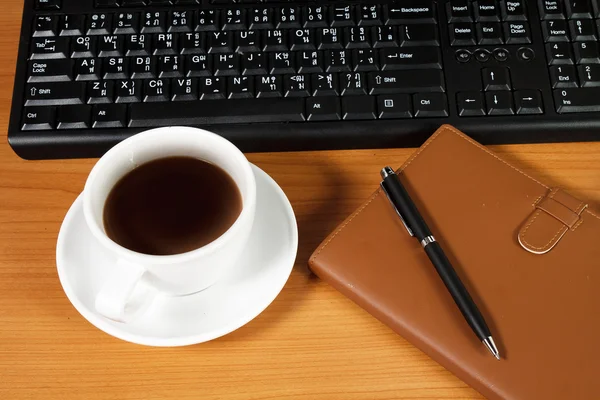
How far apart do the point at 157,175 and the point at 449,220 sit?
221 millimetres

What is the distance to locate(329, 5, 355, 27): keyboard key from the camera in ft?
1.88

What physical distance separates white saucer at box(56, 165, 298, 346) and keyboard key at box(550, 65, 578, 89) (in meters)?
0.25

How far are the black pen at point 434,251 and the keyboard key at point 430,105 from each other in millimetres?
72

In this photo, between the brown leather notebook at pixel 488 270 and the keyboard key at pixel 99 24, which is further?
the keyboard key at pixel 99 24

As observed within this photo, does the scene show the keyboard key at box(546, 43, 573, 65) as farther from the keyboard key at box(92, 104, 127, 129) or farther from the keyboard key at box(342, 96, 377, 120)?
the keyboard key at box(92, 104, 127, 129)

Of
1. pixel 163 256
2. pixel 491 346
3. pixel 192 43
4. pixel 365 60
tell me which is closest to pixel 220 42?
pixel 192 43

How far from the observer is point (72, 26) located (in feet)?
1.88

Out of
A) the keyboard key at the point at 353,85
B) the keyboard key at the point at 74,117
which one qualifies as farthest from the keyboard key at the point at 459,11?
the keyboard key at the point at 74,117

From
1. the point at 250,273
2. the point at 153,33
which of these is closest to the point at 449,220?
the point at 250,273

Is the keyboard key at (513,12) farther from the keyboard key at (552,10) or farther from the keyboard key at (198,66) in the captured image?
the keyboard key at (198,66)

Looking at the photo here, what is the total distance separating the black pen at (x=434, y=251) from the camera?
1.43 feet

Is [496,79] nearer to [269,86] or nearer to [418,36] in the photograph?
[418,36]

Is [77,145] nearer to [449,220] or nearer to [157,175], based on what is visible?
[157,175]

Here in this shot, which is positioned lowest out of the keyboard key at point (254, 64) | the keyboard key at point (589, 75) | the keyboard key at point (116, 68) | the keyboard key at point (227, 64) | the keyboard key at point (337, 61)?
the keyboard key at point (116, 68)
